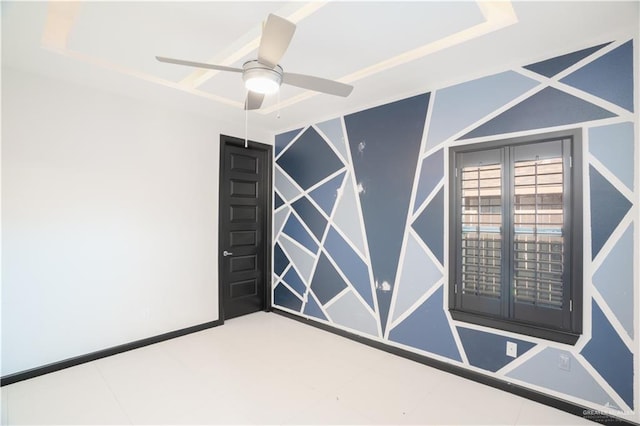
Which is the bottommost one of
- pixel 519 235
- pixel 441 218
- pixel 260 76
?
pixel 519 235

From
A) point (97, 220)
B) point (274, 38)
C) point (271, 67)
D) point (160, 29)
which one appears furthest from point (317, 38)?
point (97, 220)

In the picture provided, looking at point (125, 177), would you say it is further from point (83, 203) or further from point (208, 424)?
point (208, 424)

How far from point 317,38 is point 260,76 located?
0.64 m

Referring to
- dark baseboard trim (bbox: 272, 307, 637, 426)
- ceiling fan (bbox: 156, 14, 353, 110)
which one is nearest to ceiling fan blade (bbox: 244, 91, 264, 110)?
ceiling fan (bbox: 156, 14, 353, 110)

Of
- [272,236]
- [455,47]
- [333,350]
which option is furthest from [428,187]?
[272,236]

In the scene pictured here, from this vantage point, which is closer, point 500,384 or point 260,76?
point 260,76

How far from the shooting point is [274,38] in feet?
5.05

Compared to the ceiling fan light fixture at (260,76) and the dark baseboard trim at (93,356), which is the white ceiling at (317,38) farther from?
the dark baseboard trim at (93,356)

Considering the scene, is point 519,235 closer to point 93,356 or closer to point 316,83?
point 316,83

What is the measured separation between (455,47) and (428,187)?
3.85 feet

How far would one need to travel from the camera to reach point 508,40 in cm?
215

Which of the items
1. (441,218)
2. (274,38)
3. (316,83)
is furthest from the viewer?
(441,218)

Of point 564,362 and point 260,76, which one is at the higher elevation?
point 260,76

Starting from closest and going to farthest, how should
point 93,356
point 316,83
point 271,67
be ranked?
point 271,67 → point 316,83 → point 93,356
